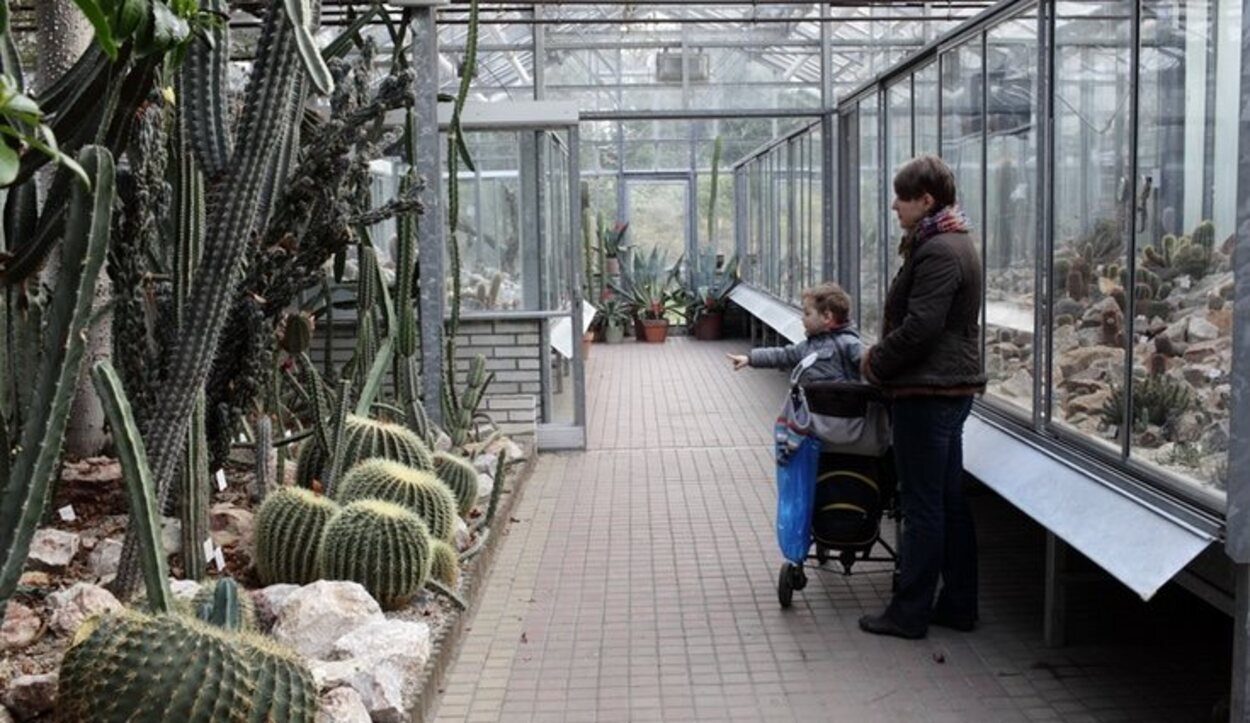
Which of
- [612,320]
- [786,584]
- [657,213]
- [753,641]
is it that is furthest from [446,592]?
[657,213]

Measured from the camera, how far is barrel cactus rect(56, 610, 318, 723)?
304cm

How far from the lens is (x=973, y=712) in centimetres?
431

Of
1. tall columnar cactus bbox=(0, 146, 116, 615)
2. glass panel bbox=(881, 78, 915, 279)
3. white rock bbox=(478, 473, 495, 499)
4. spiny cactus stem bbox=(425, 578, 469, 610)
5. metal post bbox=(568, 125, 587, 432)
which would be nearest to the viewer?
tall columnar cactus bbox=(0, 146, 116, 615)

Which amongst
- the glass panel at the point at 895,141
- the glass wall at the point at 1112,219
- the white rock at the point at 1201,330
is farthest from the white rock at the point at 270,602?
the glass panel at the point at 895,141

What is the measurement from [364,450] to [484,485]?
1.51 m

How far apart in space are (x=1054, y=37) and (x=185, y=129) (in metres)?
3.24

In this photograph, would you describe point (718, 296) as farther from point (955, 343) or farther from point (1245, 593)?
point (1245, 593)

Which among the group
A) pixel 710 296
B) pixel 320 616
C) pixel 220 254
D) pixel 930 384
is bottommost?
pixel 320 616

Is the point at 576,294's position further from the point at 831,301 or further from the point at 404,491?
the point at 404,491

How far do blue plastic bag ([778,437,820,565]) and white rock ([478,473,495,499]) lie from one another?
2166 mm

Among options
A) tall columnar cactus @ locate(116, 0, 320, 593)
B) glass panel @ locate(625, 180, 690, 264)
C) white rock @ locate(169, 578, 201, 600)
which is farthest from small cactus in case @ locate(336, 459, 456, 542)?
glass panel @ locate(625, 180, 690, 264)

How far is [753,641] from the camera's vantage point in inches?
201

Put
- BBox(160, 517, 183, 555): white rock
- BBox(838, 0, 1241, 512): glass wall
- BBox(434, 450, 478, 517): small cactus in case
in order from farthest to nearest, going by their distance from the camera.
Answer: BBox(434, 450, 478, 517): small cactus in case < BBox(160, 517, 183, 555): white rock < BBox(838, 0, 1241, 512): glass wall

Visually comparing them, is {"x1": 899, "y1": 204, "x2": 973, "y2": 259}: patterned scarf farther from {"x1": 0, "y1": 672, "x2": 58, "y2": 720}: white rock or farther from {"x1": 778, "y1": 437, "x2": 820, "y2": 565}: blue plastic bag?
{"x1": 0, "y1": 672, "x2": 58, "y2": 720}: white rock
